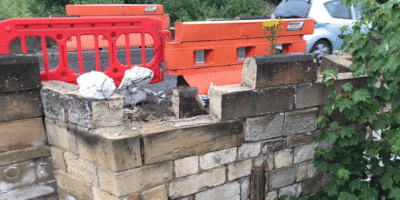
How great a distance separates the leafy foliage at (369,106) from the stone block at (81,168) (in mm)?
2705

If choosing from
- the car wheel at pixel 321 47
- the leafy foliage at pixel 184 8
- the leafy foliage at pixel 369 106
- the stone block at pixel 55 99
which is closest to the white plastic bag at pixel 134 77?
the stone block at pixel 55 99

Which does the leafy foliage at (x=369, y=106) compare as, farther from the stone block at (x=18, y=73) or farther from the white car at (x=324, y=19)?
the white car at (x=324, y=19)

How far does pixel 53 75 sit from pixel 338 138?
11.9ft

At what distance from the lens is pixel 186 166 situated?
3.52 m

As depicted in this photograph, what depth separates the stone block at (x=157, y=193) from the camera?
3.36 m

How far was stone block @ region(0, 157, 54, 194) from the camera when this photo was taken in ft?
11.5

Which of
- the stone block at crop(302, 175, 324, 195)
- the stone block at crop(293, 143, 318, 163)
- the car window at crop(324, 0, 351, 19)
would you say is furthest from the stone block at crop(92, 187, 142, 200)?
the car window at crop(324, 0, 351, 19)

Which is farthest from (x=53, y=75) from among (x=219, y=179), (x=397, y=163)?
(x=397, y=163)

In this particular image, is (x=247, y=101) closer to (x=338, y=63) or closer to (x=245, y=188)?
(x=245, y=188)

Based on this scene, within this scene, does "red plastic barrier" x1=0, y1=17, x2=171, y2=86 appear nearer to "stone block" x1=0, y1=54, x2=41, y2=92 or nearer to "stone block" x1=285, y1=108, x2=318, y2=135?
"stone block" x1=0, y1=54, x2=41, y2=92

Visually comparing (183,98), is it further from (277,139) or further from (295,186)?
(295,186)

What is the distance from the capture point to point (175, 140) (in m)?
3.36

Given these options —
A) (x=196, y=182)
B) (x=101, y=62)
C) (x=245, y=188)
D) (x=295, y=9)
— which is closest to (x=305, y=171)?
(x=245, y=188)

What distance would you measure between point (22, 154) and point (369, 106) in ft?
13.1
